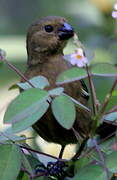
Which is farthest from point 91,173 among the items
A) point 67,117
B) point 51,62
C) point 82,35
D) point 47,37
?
point 82,35

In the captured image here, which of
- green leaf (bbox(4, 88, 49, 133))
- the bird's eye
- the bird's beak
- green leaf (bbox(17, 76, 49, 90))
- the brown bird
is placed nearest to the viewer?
green leaf (bbox(4, 88, 49, 133))

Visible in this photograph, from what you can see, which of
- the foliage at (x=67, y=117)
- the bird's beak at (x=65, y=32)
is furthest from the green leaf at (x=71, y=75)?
the bird's beak at (x=65, y=32)

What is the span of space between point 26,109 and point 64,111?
4.7 inches

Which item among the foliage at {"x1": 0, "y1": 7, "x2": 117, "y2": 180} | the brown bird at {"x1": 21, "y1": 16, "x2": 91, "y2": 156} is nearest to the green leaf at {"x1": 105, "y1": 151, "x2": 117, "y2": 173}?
the foliage at {"x1": 0, "y1": 7, "x2": 117, "y2": 180}

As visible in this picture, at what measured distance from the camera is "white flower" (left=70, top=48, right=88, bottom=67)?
204cm

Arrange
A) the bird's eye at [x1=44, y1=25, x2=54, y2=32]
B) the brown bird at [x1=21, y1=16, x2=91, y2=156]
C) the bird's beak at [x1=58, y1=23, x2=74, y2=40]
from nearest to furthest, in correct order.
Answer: the brown bird at [x1=21, y1=16, x2=91, y2=156], the bird's beak at [x1=58, y1=23, x2=74, y2=40], the bird's eye at [x1=44, y1=25, x2=54, y2=32]

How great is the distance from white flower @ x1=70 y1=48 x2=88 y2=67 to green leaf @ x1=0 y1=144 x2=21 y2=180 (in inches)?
15.5

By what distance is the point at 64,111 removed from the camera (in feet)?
6.50

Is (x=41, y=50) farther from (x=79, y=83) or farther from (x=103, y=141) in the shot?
(x=103, y=141)

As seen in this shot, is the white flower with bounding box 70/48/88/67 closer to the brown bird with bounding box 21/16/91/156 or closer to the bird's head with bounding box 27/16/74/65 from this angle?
the brown bird with bounding box 21/16/91/156

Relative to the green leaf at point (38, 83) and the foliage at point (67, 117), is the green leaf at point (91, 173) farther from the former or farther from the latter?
the green leaf at point (38, 83)

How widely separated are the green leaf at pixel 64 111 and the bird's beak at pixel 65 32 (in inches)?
62.5

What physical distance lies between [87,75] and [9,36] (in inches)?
123

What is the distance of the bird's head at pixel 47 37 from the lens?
12.1 feet
